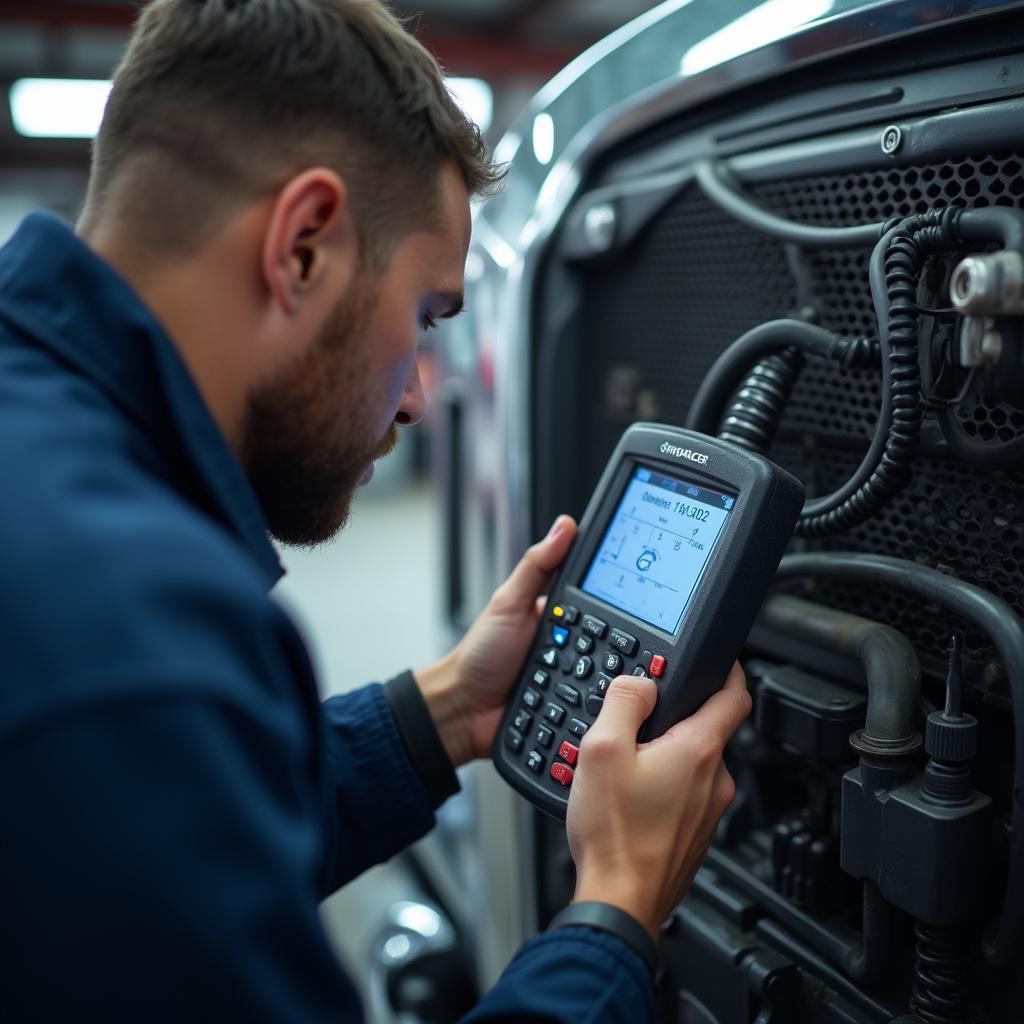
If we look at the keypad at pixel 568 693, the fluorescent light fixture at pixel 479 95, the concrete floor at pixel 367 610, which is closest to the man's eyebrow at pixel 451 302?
the keypad at pixel 568 693

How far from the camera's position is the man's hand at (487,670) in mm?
903

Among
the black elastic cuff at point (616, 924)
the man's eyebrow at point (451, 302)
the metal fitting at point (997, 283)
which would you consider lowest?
the black elastic cuff at point (616, 924)

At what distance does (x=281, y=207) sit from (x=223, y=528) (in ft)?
0.64

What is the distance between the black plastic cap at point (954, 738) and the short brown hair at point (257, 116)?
18.4 inches

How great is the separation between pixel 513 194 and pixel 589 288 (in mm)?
154

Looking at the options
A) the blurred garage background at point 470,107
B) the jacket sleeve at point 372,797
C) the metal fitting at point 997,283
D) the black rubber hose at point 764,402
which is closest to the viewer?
the metal fitting at point 997,283

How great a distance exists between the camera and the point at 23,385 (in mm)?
537

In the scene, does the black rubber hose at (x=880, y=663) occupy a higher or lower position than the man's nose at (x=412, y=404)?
lower

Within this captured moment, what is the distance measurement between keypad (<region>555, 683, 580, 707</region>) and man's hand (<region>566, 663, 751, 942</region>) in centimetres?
9

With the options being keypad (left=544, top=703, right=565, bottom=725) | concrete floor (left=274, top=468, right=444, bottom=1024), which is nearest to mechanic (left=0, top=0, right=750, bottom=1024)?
keypad (left=544, top=703, right=565, bottom=725)

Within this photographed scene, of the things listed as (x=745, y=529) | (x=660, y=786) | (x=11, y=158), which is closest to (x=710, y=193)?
(x=745, y=529)

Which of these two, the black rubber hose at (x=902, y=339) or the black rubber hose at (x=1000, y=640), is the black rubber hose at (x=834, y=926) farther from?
the black rubber hose at (x=902, y=339)

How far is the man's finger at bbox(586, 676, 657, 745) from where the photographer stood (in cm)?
66

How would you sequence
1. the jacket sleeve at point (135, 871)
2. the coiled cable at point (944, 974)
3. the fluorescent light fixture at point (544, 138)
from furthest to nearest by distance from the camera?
the fluorescent light fixture at point (544, 138) → the coiled cable at point (944, 974) → the jacket sleeve at point (135, 871)
